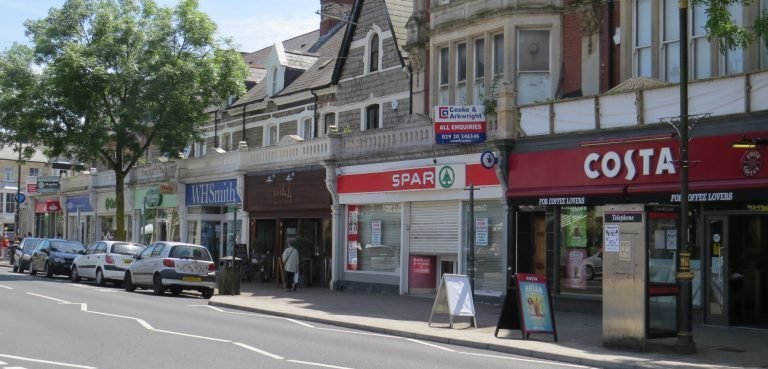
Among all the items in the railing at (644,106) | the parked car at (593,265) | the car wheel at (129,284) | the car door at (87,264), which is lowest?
the car wheel at (129,284)

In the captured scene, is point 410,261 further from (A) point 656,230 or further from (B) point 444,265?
(A) point 656,230

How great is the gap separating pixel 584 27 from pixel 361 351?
11.6 m

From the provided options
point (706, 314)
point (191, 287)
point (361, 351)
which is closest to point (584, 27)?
point (706, 314)

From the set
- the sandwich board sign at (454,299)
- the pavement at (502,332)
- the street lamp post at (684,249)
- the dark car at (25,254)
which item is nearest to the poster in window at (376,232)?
the pavement at (502,332)

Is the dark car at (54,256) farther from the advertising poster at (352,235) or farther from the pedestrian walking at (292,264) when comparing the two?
the advertising poster at (352,235)

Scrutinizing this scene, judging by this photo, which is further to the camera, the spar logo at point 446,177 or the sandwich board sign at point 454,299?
the spar logo at point 446,177

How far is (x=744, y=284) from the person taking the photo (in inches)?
701

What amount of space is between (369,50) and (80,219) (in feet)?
96.3

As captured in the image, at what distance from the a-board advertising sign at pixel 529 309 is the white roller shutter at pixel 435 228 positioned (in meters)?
7.84

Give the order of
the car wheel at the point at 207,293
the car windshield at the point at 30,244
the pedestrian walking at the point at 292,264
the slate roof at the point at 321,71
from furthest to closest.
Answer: the car windshield at the point at 30,244 → the slate roof at the point at 321,71 → the pedestrian walking at the point at 292,264 → the car wheel at the point at 207,293

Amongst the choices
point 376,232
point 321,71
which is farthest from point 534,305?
point 321,71

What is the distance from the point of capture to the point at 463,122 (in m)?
22.6

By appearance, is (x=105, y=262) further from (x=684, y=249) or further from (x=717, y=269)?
(x=684, y=249)

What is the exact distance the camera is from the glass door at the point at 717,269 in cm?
1764
